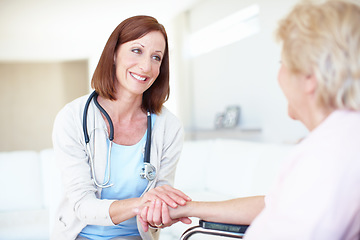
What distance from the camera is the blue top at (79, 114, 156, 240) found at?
1496mm

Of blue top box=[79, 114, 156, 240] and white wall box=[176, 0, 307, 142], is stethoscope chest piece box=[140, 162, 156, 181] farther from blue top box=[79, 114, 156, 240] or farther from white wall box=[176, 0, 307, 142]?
white wall box=[176, 0, 307, 142]

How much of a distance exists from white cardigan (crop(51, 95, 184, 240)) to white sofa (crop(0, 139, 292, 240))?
0.82 meters

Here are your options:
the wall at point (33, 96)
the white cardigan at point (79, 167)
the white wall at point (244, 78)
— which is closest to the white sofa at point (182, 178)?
the white cardigan at point (79, 167)

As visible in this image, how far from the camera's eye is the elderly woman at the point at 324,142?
70cm

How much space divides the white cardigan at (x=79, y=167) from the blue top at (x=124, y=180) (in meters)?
0.04

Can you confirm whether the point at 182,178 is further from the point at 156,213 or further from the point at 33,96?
the point at 33,96

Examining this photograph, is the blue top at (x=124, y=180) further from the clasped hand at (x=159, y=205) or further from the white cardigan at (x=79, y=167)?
the clasped hand at (x=159, y=205)

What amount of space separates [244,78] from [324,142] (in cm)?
448

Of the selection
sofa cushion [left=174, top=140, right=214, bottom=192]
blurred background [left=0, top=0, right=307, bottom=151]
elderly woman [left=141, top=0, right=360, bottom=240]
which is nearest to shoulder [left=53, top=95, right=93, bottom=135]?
elderly woman [left=141, top=0, right=360, bottom=240]

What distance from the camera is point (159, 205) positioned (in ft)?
4.09

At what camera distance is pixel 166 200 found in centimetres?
126

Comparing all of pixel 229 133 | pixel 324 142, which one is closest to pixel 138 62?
pixel 324 142

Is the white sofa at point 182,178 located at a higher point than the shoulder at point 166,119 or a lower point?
lower

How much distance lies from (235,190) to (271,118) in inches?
76.9
